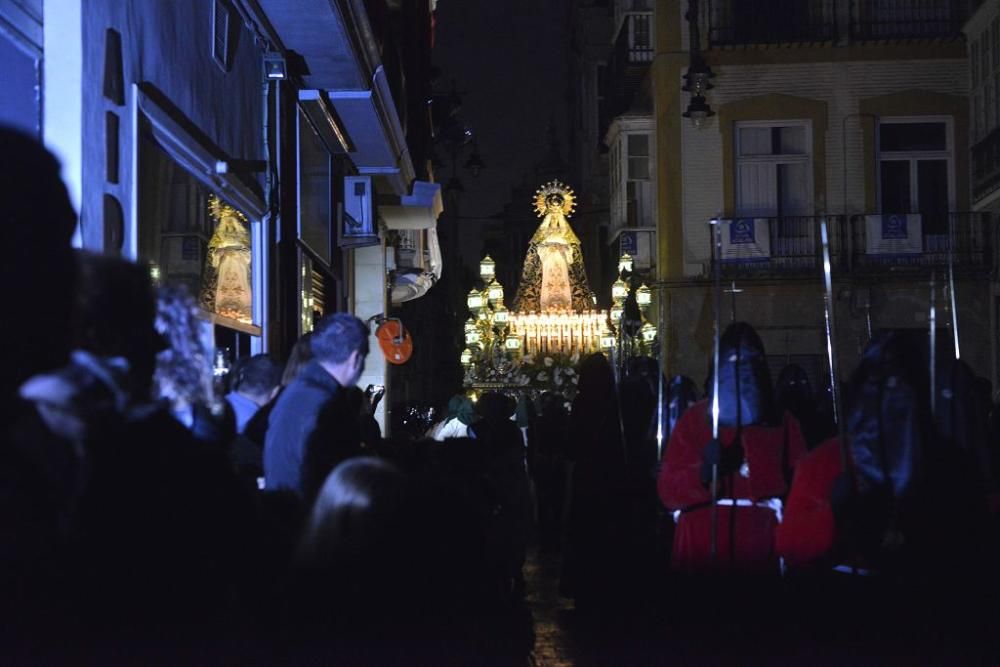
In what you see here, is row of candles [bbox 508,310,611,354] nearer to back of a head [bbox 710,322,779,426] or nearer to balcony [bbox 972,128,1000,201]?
balcony [bbox 972,128,1000,201]

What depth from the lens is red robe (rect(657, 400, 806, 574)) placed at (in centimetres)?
763

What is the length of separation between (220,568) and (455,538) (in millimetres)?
2677

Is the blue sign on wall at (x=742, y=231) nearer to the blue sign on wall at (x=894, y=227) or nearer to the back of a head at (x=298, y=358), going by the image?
the blue sign on wall at (x=894, y=227)

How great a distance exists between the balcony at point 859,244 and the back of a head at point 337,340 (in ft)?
78.4

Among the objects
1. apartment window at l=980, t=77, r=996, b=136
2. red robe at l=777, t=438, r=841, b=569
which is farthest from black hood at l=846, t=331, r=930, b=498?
apartment window at l=980, t=77, r=996, b=136

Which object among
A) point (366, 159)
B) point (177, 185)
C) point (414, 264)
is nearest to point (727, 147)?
point (414, 264)

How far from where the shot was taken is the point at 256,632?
3650mm

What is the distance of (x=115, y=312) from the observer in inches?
119

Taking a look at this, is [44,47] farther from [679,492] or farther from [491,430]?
[491,430]

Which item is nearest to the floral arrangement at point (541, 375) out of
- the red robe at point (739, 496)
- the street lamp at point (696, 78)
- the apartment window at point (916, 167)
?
the street lamp at point (696, 78)

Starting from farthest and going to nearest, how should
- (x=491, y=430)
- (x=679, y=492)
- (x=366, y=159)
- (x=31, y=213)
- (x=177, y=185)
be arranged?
(x=366, y=159), (x=491, y=430), (x=177, y=185), (x=679, y=492), (x=31, y=213)

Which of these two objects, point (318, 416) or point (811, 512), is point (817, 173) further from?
point (318, 416)

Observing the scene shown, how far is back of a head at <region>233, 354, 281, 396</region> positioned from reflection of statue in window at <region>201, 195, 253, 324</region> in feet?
4.66

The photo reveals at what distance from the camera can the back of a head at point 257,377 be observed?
7582 mm
